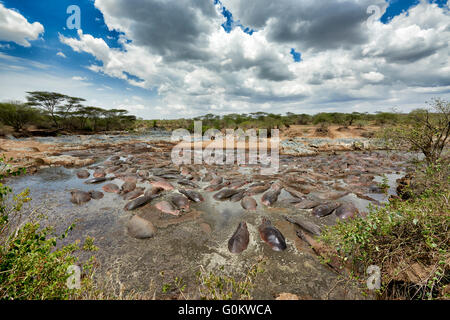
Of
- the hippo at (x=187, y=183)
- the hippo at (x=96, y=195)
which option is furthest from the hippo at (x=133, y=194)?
the hippo at (x=187, y=183)

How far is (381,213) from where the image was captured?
3.19 meters

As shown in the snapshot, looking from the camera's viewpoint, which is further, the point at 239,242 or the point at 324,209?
the point at 324,209

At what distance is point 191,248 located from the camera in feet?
14.7

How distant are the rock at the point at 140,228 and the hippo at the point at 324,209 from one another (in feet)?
17.7

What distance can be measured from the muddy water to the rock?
133 mm

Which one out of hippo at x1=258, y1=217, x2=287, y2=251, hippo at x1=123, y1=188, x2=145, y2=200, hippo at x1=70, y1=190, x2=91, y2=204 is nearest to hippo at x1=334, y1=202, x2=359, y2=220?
hippo at x1=258, y1=217, x2=287, y2=251

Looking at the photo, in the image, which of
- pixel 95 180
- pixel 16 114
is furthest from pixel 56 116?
pixel 95 180

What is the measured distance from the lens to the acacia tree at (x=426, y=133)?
20.8 ft

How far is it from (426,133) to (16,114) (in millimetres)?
53668

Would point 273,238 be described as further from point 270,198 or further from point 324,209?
point 324,209

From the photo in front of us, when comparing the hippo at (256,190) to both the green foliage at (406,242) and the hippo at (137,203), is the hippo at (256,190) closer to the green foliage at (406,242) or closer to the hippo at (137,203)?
the hippo at (137,203)

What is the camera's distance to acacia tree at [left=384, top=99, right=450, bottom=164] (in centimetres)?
634

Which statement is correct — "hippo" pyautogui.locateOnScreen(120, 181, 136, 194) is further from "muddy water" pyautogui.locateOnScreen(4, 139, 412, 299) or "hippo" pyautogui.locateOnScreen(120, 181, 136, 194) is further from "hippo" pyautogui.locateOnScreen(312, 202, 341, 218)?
"hippo" pyautogui.locateOnScreen(312, 202, 341, 218)
